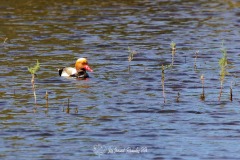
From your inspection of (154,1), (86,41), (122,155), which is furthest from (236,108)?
(154,1)

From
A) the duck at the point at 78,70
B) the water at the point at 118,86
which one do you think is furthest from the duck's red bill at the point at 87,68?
the water at the point at 118,86

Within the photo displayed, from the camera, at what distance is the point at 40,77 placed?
858 inches

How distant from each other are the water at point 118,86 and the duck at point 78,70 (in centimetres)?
21

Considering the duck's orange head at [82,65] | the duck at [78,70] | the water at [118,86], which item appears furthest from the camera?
the duck's orange head at [82,65]

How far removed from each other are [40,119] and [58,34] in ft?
43.6

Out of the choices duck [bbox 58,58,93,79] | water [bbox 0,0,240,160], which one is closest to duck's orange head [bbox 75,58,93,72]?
duck [bbox 58,58,93,79]

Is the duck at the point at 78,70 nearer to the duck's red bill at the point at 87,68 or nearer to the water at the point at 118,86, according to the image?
the duck's red bill at the point at 87,68

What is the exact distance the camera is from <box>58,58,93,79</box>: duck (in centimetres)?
2200

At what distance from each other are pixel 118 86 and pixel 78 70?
7.27 ft

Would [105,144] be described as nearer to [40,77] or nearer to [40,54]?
[40,77]

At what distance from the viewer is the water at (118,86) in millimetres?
14680

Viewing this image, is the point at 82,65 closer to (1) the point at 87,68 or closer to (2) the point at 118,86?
(1) the point at 87,68

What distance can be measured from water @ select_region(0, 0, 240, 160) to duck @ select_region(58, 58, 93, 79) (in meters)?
0.21

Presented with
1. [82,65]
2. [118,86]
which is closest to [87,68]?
[82,65]
